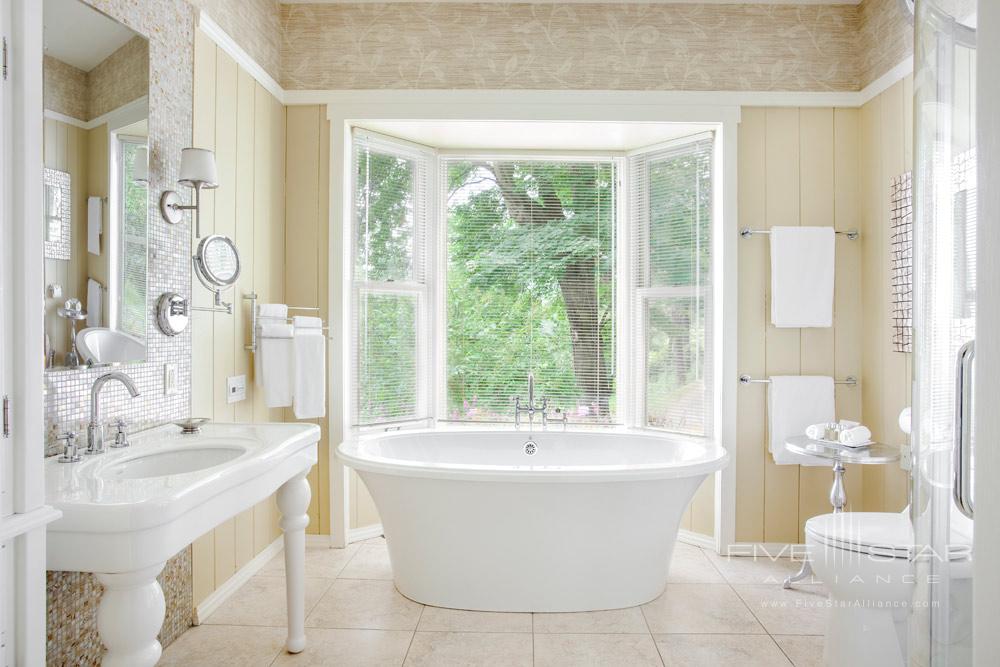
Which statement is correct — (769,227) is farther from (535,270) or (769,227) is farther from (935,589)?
(935,589)

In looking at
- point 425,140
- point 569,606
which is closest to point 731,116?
point 425,140

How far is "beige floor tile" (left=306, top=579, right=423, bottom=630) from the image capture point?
237cm

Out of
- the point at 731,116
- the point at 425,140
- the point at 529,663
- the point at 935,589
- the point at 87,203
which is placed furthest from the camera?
the point at 425,140

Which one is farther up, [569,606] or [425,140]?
[425,140]

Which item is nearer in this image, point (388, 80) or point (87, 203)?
point (87, 203)

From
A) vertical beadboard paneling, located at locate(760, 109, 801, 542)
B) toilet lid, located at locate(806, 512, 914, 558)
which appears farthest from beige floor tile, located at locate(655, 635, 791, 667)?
vertical beadboard paneling, located at locate(760, 109, 801, 542)

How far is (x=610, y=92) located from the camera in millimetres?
3119

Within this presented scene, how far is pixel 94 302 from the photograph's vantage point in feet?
6.04

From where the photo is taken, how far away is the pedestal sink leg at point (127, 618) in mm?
1263

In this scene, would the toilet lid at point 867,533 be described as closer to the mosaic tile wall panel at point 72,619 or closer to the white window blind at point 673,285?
the white window blind at point 673,285

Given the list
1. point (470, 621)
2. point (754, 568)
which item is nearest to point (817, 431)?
point (754, 568)

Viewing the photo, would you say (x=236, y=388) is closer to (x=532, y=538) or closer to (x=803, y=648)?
(x=532, y=538)

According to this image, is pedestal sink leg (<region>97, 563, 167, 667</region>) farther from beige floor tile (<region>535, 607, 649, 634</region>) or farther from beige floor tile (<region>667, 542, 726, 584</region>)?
beige floor tile (<region>667, 542, 726, 584</region>)

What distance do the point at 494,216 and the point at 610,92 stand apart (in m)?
0.95
